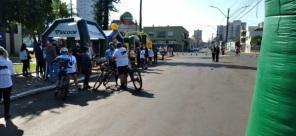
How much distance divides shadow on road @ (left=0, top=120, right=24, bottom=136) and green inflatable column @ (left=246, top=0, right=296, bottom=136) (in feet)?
16.9

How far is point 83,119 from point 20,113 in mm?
1790

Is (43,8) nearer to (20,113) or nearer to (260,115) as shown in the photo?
(20,113)

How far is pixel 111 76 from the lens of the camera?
14.3 meters

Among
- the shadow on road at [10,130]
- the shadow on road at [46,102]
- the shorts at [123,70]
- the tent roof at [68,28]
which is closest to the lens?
the shadow on road at [10,130]

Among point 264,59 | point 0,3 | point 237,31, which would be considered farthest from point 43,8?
point 237,31

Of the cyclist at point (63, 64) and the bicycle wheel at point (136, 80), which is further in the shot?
the bicycle wheel at point (136, 80)

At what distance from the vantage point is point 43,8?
1942 centimetres

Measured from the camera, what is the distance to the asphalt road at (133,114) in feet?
23.5

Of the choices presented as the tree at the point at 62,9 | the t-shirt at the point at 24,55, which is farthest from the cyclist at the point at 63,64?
the tree at the point at 62,9

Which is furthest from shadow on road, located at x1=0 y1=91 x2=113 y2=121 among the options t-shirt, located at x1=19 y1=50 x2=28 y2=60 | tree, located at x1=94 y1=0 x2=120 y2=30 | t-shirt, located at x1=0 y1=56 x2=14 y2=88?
A: tree, located at x1=94 y1=0 x2=120 y2=30

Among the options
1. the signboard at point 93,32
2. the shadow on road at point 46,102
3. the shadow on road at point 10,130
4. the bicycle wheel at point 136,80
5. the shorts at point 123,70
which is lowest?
the shadow on road at point 10,130

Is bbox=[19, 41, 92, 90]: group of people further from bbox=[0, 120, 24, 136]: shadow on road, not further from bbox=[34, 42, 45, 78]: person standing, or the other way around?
bbox=[0, 120, 24, 136]: shadow on road

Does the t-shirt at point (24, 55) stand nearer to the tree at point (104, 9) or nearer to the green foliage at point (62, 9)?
the tree at point (104, 9)

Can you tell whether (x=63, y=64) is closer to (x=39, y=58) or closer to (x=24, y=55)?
(x=39, y=58)
